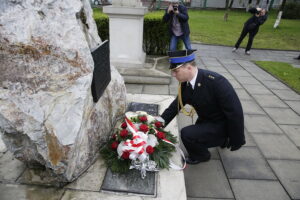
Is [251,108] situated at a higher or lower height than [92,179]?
lower

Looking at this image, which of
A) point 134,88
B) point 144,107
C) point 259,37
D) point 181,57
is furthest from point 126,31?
point 259,37

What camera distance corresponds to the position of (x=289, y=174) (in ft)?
10.0

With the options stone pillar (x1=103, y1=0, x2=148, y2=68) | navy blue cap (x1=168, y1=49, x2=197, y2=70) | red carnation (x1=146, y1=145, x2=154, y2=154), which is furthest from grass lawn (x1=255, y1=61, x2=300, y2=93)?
red carnation (x1=146, y1=145, x2=154, y2=154)

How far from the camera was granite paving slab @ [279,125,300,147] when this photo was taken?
3775 mm

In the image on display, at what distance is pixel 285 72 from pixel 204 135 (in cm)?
545

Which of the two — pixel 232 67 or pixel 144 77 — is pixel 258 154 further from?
pixel 232 67

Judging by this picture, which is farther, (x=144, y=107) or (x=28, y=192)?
(x=144, y=107)

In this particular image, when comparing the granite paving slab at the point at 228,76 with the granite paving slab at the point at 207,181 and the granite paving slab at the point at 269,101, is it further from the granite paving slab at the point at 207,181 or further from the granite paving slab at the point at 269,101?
the granite paving slab at the point at 207,181

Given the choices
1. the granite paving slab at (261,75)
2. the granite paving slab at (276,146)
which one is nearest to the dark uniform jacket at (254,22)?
the granite paving slab at (261,75)

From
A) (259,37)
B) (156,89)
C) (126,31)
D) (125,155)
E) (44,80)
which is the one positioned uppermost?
(44,80)

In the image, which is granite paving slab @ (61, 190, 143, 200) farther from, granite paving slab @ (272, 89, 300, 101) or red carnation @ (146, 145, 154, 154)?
granite paving slab @ (272, 89, 300, 101)

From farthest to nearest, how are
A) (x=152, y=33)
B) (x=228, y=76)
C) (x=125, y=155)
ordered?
1. (x=152, y=33)
2. (x=228, y=76)
3. (x=125, y=155)

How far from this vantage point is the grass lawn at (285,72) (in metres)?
6.19

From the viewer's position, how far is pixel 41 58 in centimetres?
206
